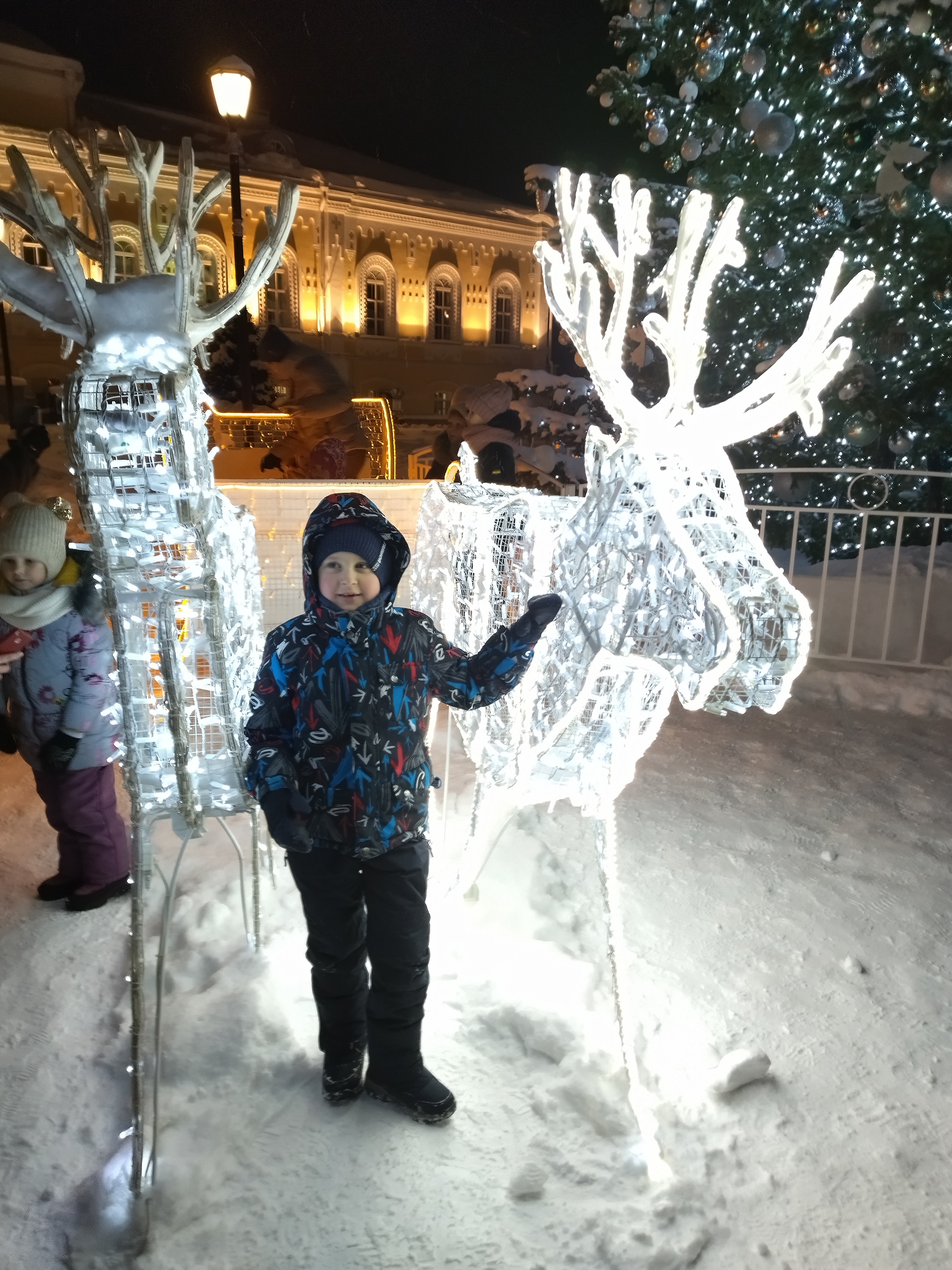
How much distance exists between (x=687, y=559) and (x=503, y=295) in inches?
1075

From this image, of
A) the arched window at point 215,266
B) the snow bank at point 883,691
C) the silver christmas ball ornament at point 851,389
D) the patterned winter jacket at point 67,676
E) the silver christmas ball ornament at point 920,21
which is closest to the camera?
the patterned winter jacket at point 67,676

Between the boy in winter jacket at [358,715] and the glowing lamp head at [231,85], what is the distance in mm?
7265

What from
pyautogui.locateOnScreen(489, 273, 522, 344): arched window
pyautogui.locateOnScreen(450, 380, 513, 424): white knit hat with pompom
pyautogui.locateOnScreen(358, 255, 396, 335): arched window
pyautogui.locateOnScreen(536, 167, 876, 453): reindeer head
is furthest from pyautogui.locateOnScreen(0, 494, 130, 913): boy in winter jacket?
pyautogui.locateOnScreen(489, 273, 522, 344): arched window

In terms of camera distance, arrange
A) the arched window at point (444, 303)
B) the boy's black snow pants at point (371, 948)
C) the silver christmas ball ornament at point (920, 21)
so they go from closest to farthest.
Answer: the boy's black snow pants at point (371, 948) → the silver christmas ball ornament at point (920, 21) → the arched window at point (444, 303)

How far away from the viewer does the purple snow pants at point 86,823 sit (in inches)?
125

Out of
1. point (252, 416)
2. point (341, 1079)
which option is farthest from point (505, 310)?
point (341, 1079)

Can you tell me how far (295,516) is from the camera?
454 centimetres

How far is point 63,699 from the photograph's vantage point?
121 inches

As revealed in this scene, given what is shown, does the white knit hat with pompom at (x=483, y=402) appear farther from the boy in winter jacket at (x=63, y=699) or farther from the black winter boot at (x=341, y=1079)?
the black winter boot at (x=341, y=1079)

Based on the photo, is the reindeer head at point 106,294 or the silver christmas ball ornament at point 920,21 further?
the silver christmas ball ornament at point 920,21

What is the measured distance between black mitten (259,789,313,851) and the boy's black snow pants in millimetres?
177

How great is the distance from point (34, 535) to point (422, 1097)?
85.2 inches

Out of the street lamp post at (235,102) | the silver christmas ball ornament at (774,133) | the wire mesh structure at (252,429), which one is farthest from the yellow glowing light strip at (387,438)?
the silver christmas ball ornament at (774,133)

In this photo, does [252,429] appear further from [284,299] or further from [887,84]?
[284,299]
